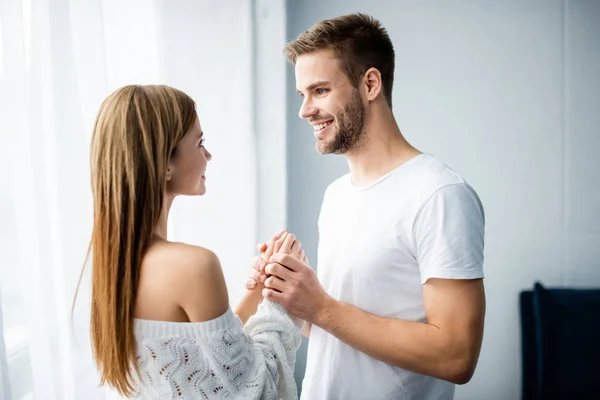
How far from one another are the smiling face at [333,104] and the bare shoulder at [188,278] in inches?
23.7

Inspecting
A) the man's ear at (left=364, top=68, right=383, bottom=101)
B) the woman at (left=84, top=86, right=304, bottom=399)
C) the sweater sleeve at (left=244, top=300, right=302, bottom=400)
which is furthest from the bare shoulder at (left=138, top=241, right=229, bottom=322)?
the man's ear at (left=364, top=68, right=383, bottom=101)

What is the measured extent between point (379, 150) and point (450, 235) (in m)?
0.34

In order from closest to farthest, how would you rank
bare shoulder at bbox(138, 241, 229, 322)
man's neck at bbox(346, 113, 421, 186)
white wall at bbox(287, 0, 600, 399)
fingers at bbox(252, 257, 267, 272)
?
bare shoulder at bbox(138, 241, 229, 322) → fingers at bbox(252, 257, 267, 272) → man's neck at bbox(346, 113, 421, 186) → white wall at bbox(287, 0, 600, 399)

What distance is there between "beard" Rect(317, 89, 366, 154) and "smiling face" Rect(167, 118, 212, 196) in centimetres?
42

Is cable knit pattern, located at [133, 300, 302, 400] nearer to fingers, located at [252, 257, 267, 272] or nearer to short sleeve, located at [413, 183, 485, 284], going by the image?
fingers, located at [252, 257, 267, 272]

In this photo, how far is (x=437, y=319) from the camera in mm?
1092

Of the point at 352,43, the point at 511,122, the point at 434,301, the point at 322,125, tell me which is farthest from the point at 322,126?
the point at 511,122

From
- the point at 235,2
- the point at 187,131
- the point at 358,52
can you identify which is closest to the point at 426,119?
the point at 235,2

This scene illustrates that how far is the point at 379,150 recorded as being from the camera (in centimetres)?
133

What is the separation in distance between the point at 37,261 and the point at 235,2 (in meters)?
1.63

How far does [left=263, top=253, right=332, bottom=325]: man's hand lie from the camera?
3.65 ft

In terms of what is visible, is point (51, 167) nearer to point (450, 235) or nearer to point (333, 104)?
point (333, 104)

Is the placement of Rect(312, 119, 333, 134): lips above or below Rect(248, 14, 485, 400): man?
above

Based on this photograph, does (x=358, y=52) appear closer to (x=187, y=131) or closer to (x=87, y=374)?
(x=187, y=131)
